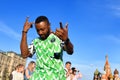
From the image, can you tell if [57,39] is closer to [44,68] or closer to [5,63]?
[44,68]

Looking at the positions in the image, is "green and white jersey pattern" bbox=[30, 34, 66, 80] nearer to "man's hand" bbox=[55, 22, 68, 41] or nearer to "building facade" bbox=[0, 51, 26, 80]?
"man's hand" bbox=[55, 22, 68, 41]

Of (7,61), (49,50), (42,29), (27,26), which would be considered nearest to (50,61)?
(49,50)

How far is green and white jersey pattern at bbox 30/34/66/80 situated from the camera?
479cm

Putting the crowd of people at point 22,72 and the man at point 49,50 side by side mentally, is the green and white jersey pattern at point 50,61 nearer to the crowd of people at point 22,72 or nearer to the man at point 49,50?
the man at point 49,50

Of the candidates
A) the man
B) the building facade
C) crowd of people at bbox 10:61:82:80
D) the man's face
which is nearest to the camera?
the man

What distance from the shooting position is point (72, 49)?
483 centimetres

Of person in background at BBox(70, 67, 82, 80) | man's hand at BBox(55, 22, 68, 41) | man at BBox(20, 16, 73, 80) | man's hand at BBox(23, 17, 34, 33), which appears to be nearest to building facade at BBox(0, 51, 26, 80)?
person in background at BBox(70, 67, 82, 80)

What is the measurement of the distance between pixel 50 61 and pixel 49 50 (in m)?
0.19

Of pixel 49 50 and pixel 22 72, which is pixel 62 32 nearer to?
pixel 49 50

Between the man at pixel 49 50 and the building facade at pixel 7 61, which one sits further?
the building facade at pixel 7 61

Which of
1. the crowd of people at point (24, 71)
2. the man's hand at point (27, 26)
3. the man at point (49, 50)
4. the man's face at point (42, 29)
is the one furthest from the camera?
the crowd of people at point (24, 71)

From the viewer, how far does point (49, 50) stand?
4.92 metres

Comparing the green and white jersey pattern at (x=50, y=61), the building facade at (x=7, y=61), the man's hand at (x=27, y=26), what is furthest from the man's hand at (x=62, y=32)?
the building facade at (x=7, y=61)

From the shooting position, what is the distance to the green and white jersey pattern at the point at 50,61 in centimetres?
479
